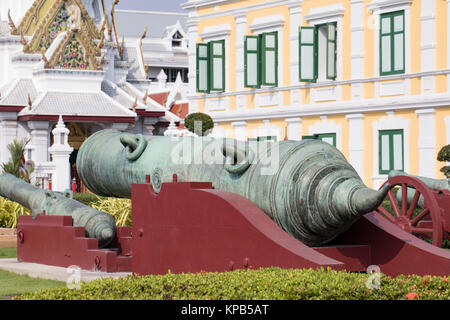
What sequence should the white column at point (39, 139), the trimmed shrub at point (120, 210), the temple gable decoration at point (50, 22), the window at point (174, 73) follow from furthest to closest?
the window at point (174, 73), the temple gable decoration at point (50, 22), the white column at point (39, 139), the trimmed shrub at point (120, 210)

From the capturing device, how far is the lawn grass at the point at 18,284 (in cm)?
1098

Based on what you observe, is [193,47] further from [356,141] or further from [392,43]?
[392,43]

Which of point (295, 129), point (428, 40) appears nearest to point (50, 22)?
point (295, 129)

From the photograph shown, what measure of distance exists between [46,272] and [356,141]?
1410cm

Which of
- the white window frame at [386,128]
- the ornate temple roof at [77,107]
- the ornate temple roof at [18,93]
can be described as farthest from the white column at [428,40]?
the ornate temple roof at [18,93]

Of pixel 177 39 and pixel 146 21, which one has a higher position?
pixel 146 21

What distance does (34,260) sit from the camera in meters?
13.9

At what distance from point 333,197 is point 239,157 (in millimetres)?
1088

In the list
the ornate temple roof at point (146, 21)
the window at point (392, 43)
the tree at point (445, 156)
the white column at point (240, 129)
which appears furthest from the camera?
the ornate temple roof at point (146, 21)

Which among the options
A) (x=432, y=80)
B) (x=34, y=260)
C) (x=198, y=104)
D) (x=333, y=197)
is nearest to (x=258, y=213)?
(x=333, y=197)

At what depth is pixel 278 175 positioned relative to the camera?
8.91 metres

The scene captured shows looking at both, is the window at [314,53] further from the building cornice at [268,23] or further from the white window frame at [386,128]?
the white window frame at [386,128]

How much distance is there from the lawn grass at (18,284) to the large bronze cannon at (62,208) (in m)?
0.90

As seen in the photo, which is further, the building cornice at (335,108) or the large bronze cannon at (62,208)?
the building cornice at (335,108)
